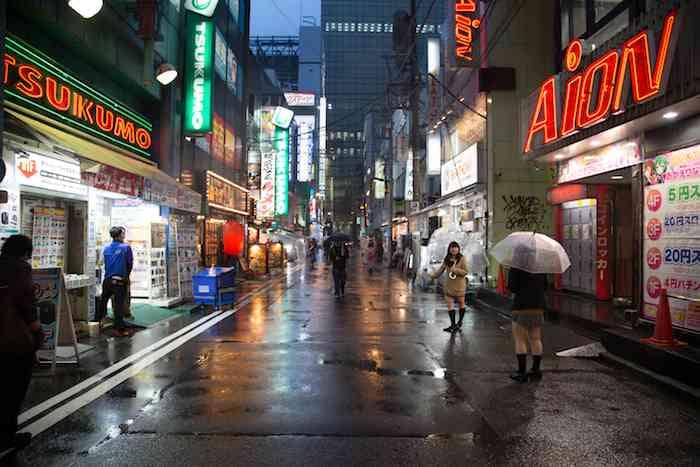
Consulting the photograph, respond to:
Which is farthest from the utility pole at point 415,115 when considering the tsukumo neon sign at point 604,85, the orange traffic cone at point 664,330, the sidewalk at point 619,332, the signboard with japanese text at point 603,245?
the orange traffic cone at point 664,330

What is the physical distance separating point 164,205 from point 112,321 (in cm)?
375

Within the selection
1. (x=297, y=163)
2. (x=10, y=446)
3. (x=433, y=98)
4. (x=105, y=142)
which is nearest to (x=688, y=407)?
(x=10, y=446)

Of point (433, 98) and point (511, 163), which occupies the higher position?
point (433, 98)

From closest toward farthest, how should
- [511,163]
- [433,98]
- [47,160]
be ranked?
[47,160] < [511,163] < [433,98]

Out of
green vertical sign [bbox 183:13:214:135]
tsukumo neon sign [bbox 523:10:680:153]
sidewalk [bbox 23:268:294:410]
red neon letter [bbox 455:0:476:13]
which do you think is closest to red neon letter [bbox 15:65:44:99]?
sidewalk [bbox 23:268:294:410]

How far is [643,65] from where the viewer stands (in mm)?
8805

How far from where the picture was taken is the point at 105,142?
12.9m

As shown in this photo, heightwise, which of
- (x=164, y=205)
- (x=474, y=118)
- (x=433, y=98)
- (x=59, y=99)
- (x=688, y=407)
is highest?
(x=433, y=98)

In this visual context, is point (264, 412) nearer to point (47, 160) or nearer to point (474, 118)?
point (47, 160)

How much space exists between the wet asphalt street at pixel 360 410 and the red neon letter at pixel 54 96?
16.1 ft

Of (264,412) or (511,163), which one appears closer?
(264,412)

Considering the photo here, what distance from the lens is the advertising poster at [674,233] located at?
8453 mm

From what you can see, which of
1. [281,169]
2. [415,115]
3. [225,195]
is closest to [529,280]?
[225,195]

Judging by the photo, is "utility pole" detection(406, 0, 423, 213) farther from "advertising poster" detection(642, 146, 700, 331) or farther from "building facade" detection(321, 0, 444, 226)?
"building facade" detection(321, 0, 444, 226)
